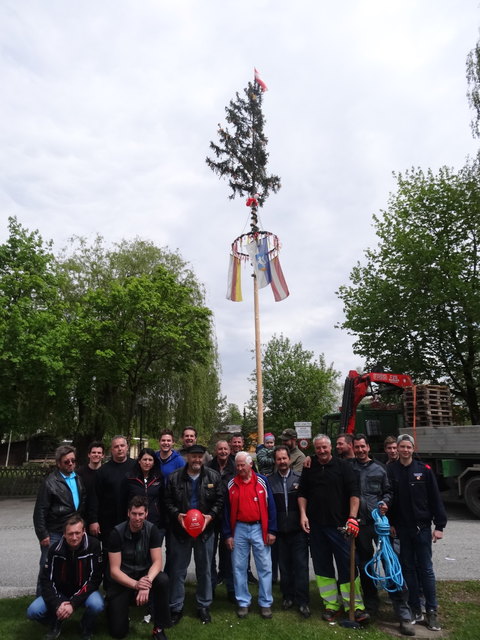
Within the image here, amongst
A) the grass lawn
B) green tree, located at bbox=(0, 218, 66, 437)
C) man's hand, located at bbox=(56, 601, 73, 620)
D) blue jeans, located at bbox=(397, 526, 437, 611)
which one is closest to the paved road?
the grass lawn

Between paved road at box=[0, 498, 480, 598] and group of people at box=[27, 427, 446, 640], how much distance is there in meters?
1.70

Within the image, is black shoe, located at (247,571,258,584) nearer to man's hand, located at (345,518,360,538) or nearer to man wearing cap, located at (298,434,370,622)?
man wearing cap, located at (298,434,370,622)

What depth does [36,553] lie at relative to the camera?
323 inches

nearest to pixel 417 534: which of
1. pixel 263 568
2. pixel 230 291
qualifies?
pixel 263 568

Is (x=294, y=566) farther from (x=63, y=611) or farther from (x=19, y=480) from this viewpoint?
(x=19, y=480)

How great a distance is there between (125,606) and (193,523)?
99 cm

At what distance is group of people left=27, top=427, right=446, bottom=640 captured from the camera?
4781 millimetres

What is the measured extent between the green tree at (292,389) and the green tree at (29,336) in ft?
54.2

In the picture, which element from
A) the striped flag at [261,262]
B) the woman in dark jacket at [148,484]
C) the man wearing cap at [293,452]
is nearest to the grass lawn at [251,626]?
the woman in dark jacket at [148,484]

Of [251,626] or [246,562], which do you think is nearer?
[251,626]

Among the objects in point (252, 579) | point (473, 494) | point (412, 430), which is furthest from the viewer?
point (412, 430)

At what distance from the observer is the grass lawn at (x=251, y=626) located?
4508 millimetres

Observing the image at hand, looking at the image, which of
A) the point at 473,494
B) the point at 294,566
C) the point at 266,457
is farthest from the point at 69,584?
the point at 473,494

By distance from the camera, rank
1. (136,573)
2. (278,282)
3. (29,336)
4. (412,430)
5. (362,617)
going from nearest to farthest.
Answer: (136,573) → (362,617) → (412,430) → (29,336) → (278,282)
